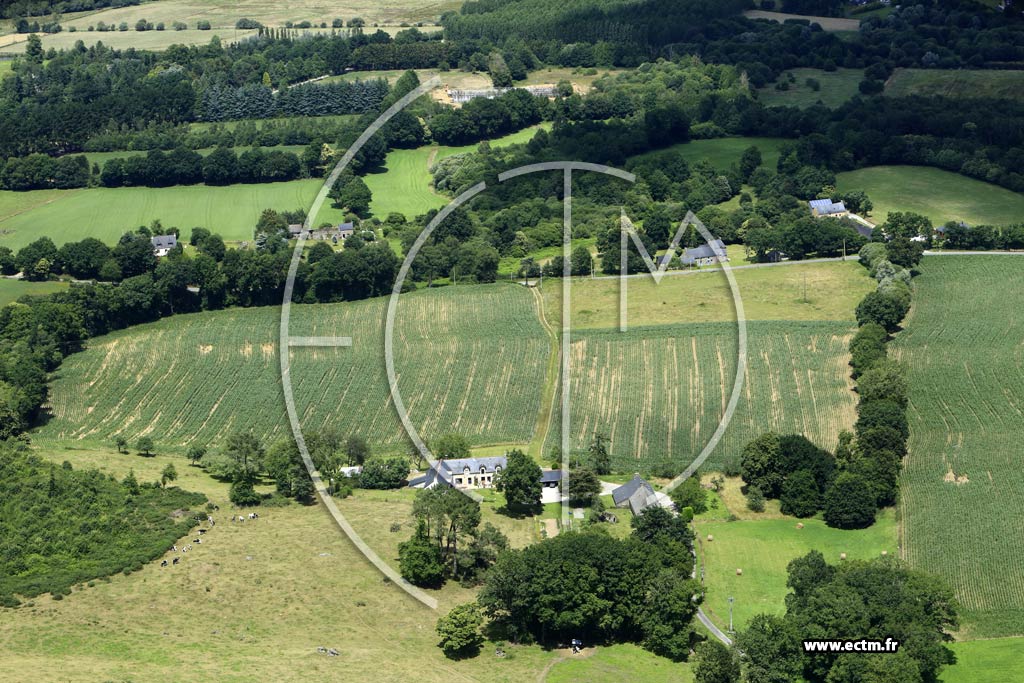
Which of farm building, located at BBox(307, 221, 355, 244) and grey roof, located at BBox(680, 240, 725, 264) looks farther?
farm building, located at BBox(307, 221, 355, 244)

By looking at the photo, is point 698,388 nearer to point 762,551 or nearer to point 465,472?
point 465,472

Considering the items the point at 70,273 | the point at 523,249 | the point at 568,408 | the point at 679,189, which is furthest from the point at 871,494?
the point at 70,273

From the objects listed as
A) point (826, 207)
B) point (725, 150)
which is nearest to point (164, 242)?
point (725, 150)

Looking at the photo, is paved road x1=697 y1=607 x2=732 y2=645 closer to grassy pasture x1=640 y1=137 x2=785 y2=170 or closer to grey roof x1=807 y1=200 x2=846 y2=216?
grey roof x1=807 y1=200 x2=846 y2=216

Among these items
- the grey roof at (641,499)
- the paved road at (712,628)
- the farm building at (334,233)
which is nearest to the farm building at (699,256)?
the farm building at (334,233)

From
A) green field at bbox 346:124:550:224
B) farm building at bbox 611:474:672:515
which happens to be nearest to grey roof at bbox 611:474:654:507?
farm building at bbox 611:474:672:515
